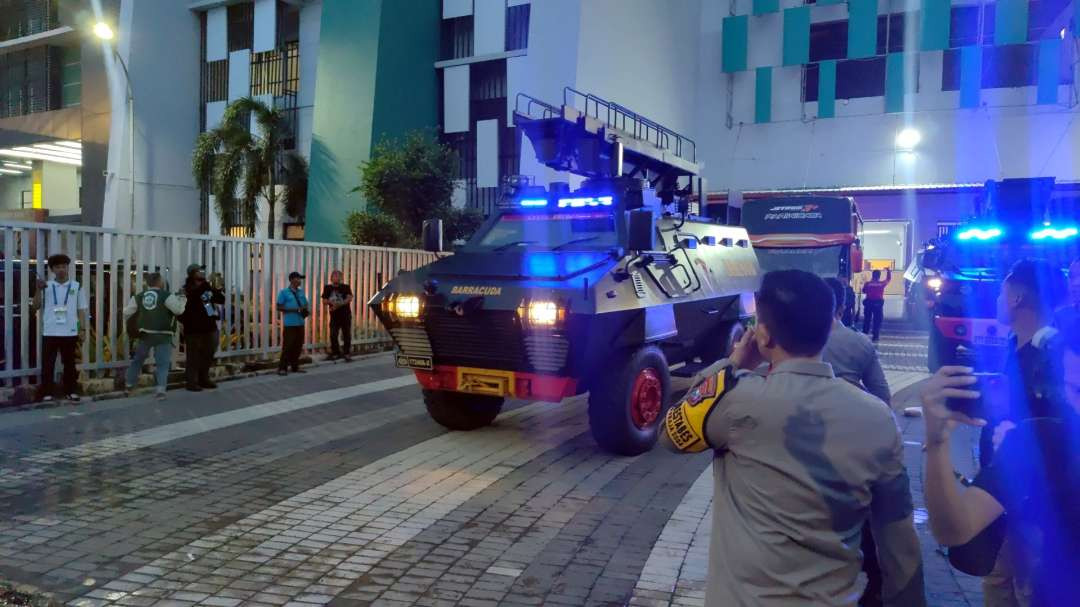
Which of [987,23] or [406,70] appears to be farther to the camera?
[406,70]

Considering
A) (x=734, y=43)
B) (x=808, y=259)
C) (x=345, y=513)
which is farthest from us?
(x=734, y=43)

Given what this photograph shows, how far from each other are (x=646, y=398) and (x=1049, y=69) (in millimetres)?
21412

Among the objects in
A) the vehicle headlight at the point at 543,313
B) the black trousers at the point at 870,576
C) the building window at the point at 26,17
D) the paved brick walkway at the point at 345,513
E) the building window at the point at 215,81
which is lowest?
the paved brick walkway at the point at 345,513

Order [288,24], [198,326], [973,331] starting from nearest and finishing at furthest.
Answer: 1. [973,331]
2. [198,326]
3. [288,24]

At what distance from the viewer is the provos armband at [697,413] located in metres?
2.09

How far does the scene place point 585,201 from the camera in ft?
25.3

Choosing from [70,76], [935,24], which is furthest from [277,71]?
[935,24]

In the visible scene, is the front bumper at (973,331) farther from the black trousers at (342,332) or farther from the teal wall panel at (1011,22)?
the teal wall panel at (1011,22)

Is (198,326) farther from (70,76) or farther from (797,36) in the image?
(70,76)

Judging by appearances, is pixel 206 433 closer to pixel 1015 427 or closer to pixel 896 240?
pixel 1015 427

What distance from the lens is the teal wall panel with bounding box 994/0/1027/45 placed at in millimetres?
22484

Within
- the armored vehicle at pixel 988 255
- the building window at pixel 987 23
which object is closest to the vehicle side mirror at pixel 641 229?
the armored vehicle at pixel 988 255

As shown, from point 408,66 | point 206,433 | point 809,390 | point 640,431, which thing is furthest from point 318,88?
point 809,390

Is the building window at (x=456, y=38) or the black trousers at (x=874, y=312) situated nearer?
the black trousers at (x=874, y=312)
